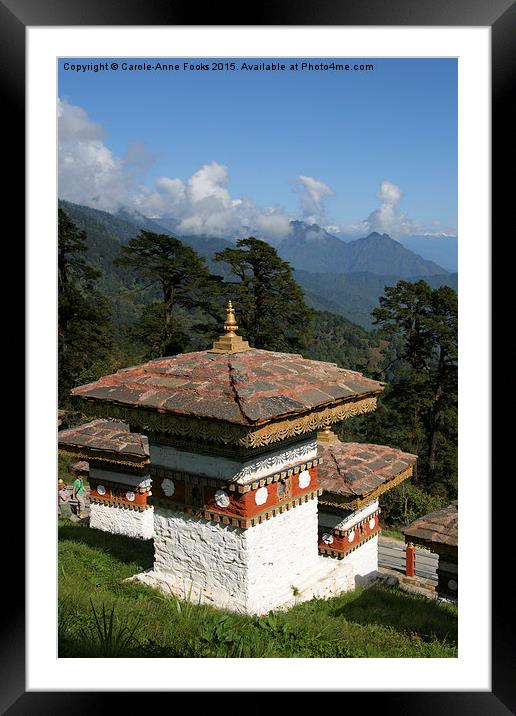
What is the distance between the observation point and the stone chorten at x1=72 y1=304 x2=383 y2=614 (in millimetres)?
5516

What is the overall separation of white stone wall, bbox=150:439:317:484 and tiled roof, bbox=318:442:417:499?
5.16ft

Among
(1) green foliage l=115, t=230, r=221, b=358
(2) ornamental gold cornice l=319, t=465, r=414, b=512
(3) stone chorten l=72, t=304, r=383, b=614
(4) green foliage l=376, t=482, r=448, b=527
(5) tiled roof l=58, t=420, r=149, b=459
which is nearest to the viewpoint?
(3) stone chorten l=72, t=304, r=383, b=614

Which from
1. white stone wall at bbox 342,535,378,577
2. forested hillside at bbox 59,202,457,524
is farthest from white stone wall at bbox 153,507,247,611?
forested hillside at bbox 59,202,457,524

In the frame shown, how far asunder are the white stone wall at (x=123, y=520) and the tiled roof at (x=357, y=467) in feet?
10.8

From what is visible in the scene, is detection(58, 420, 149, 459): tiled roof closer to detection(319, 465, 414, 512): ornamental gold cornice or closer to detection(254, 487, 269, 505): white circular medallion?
detection(319, 465, 414, 512): ornamental gold cornice

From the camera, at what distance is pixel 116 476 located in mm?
9898

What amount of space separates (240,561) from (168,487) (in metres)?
1.04

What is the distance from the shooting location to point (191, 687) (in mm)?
4355

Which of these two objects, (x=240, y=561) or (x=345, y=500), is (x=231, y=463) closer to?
(x=240, y=561)

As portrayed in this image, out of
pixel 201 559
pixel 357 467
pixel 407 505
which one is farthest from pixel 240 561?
pixel 407 505

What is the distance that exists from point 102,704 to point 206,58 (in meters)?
4.81

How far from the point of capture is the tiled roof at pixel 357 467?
788 centimetres
